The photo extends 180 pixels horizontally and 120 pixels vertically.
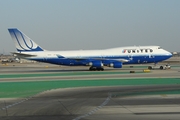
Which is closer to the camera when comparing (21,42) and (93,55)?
(93,55)

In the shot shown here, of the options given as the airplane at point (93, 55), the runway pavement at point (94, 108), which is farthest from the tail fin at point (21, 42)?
the runway pavement at point (94, 108)

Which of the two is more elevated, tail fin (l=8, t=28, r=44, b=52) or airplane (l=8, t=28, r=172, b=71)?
tail fin (l=8, t=28, r=44, b=52)

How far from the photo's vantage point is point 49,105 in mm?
17656

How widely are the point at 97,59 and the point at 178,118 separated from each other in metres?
38.9

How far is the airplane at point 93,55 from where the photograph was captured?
51906 millimetres

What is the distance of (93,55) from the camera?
53281mm

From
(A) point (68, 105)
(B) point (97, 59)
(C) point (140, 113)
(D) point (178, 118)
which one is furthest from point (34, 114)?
(B) point (97, 59)

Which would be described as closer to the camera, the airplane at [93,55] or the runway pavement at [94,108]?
the runway pavement at [94,108]

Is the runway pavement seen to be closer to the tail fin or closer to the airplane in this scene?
the airplane

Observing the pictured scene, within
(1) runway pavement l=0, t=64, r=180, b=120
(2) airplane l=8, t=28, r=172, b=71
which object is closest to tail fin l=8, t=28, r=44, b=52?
(2) airplane l=8, t=28, r=172, b=71

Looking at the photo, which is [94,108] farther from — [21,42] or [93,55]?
[21,42]

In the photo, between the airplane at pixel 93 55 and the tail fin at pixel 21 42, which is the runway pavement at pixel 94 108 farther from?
the tail fin at pixel 21 42

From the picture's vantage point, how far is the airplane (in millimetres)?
51906

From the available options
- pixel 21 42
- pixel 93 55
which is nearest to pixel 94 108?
pixel 93 55
